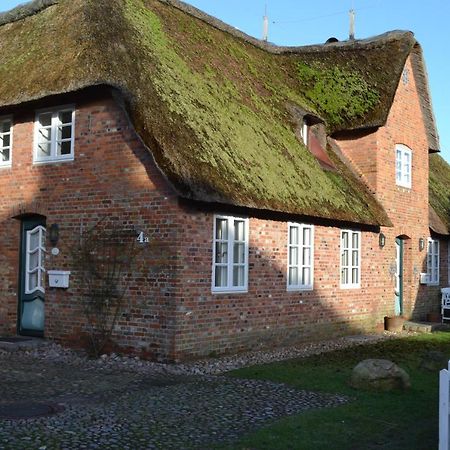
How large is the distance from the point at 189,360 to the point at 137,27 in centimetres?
666

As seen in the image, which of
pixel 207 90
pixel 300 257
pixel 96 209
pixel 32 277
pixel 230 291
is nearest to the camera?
pixel 96 209

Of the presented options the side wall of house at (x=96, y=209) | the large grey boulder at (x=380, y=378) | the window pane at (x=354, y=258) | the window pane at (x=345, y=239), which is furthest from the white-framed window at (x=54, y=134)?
the window pane at (x=354, y=258)

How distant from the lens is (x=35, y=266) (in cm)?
1338

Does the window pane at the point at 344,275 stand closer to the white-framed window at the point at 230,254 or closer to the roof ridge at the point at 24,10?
the white-framed window at the point at 230,254

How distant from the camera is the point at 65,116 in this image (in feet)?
42.6

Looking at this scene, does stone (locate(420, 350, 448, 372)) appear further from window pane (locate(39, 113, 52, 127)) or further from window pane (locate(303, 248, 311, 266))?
window pane (locate(39, 113, 52, 127))

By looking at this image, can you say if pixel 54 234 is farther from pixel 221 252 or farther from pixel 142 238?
pixel 221 252

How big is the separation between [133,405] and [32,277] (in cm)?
613

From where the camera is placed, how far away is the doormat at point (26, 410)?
24.2 ft

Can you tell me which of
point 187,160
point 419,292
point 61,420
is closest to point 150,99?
point 187,160

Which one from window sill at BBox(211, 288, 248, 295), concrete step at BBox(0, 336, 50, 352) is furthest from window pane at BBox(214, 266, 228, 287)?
concrete step at BBox(0, 336, 50, 352)

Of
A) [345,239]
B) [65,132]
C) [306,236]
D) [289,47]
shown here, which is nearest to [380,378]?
[306,236]

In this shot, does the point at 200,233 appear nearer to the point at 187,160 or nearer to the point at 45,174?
the point at 187,160

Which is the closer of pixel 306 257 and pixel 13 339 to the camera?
pixel 13 339
